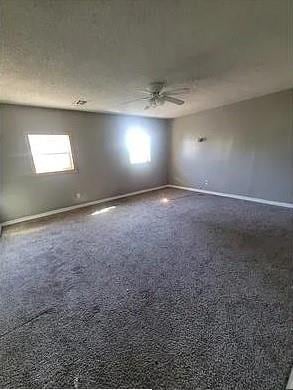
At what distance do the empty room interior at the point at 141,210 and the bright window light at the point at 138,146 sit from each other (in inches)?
21.1

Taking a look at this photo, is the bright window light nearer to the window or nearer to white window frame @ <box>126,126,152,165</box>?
white window frame @ <box>126,126,152,165</box>

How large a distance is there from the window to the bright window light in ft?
5.56

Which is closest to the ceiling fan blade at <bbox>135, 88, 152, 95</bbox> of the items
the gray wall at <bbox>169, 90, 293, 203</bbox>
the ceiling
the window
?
the ceiling

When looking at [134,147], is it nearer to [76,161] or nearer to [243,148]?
[76,161]

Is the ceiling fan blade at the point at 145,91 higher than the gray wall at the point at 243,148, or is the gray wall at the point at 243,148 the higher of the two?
the ceiling fan blade at the point at 145,91

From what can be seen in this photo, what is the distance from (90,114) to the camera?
478cm

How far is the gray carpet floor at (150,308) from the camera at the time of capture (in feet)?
4.12

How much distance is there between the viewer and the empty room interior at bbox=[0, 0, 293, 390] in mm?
1357

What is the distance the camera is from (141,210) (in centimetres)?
441

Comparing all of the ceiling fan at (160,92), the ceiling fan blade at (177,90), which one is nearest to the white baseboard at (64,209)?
the ceiling fan at (160,92)

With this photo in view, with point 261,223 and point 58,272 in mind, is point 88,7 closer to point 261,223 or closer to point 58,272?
point 58,272

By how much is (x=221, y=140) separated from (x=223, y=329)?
4.47m

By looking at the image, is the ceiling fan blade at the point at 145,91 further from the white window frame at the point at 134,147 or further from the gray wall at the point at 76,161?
the white window frame at the point at 134,147

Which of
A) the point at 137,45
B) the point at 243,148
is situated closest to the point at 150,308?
the point at 137,45
